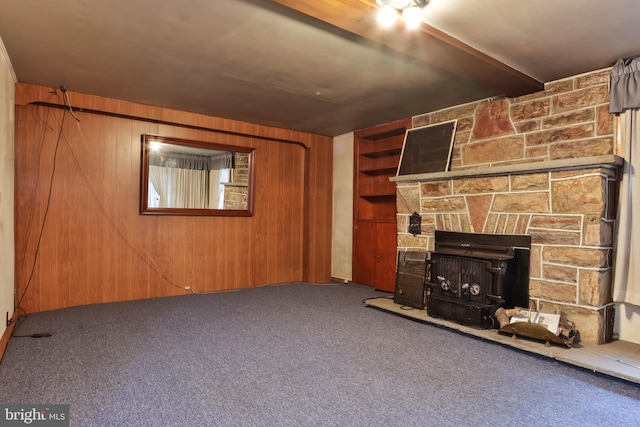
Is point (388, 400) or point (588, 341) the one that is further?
point (588, 341)

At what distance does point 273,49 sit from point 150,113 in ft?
7.06

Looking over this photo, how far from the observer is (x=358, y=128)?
5.14 m

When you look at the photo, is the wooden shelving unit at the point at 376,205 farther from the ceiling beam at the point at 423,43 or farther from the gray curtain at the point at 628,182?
the gray curtain at the point at 628,182

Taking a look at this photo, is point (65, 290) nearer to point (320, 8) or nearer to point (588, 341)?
point (320, 8)

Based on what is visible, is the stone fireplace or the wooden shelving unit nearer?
the stone fireplace

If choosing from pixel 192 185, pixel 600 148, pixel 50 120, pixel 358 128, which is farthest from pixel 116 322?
pixel 600 148

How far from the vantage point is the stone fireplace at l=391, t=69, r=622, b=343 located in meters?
2.79

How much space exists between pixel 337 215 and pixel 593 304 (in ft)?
11.2
